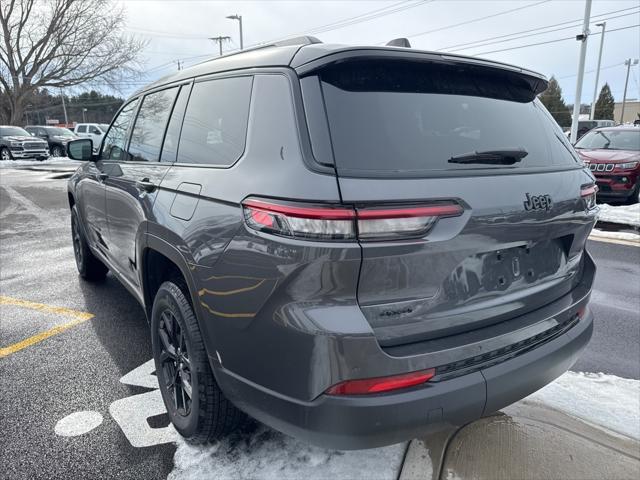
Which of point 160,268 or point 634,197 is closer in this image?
point 160,268

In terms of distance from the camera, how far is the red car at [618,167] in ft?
29.7

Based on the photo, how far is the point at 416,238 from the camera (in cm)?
160

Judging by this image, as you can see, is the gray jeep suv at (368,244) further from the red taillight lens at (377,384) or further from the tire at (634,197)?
the tire at (634,197)

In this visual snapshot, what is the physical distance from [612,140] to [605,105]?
76182 mm

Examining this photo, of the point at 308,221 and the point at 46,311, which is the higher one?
the point at 308,221

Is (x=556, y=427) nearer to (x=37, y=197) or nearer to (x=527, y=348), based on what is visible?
(x=527, y=348)

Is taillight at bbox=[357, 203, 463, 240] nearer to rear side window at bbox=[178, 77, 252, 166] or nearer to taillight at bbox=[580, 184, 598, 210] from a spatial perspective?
rear side window at bbox=[178, 77, 252, 166]

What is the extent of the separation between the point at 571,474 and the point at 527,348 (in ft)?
2.32

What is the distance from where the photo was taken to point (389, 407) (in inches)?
62.3

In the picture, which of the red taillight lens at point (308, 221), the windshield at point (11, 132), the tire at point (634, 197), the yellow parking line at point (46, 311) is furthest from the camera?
the windshield at point (11, 132)

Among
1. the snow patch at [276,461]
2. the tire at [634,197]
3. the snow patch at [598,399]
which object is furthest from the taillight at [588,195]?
the tire at [634,197]

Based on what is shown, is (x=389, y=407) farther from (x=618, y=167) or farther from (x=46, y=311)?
(x=618, y=167)

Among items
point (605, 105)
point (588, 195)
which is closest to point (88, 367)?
point (588, 195)

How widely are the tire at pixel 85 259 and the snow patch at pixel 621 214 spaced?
26.2 feet
